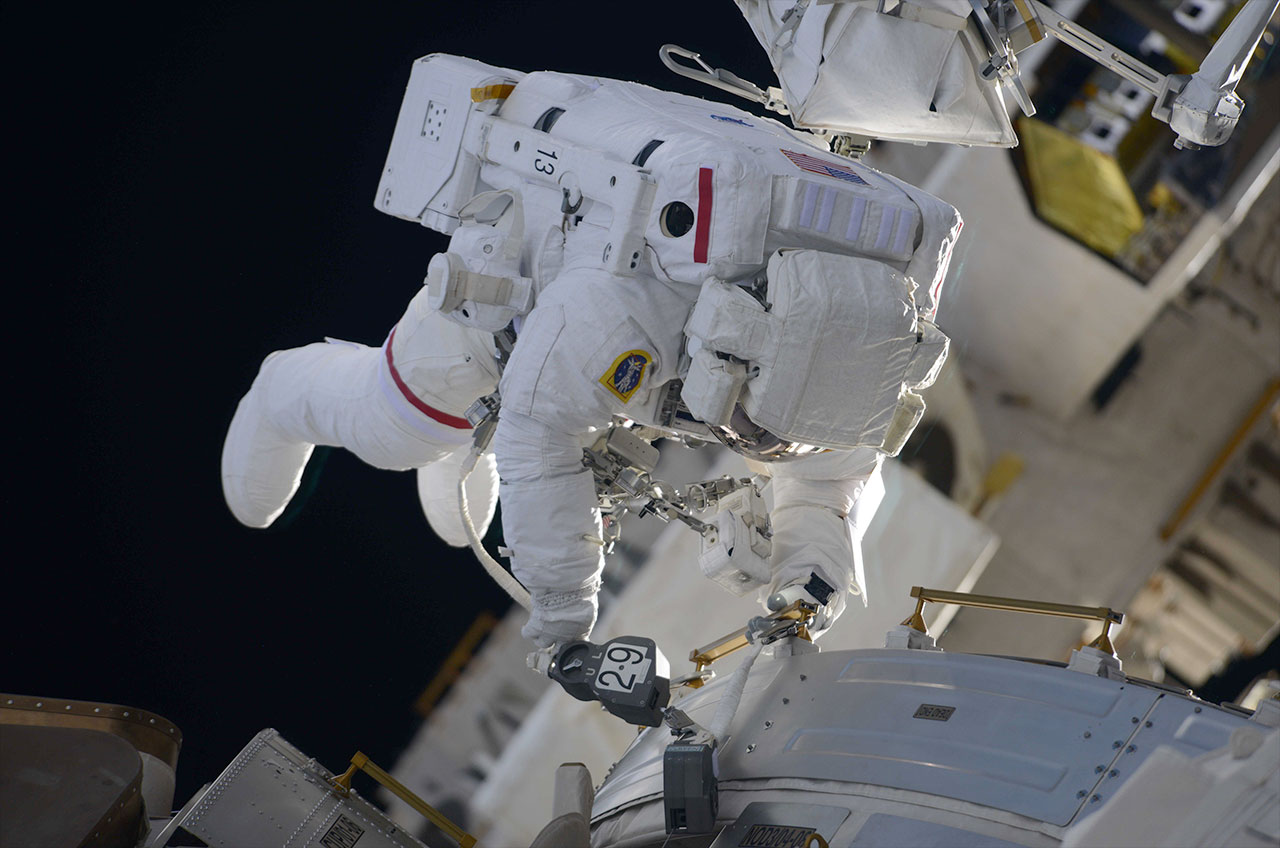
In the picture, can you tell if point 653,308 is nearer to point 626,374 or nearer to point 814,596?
point 626,374

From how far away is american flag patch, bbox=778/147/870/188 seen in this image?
8.09 ft

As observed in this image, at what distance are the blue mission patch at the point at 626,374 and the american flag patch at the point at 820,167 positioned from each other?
1.55ft

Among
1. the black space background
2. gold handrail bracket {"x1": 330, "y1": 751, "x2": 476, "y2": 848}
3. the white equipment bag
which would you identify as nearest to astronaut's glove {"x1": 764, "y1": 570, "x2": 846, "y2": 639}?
gold handrail bracket {"x1": 330, "y1": 751, "x2": 476, "y2": 848}

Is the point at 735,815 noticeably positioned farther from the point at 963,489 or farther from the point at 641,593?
the point at 963,489

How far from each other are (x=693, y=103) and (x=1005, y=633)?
2887 millimetres

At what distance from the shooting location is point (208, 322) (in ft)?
12.8

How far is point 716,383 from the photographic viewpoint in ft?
7.66

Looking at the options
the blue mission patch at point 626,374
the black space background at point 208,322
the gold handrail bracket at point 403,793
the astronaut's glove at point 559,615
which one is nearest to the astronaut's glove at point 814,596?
the astronaut's glove at point 559,615

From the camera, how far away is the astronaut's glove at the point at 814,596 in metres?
2.59

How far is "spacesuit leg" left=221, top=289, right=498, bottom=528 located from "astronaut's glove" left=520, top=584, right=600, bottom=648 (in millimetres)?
609

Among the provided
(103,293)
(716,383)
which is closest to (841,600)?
(716,383)

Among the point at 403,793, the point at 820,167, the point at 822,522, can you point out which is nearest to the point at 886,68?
the point at 820,167

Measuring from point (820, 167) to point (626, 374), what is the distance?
56cm

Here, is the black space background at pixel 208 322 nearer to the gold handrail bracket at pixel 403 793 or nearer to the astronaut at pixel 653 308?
the astronaut at pixel 653 308
